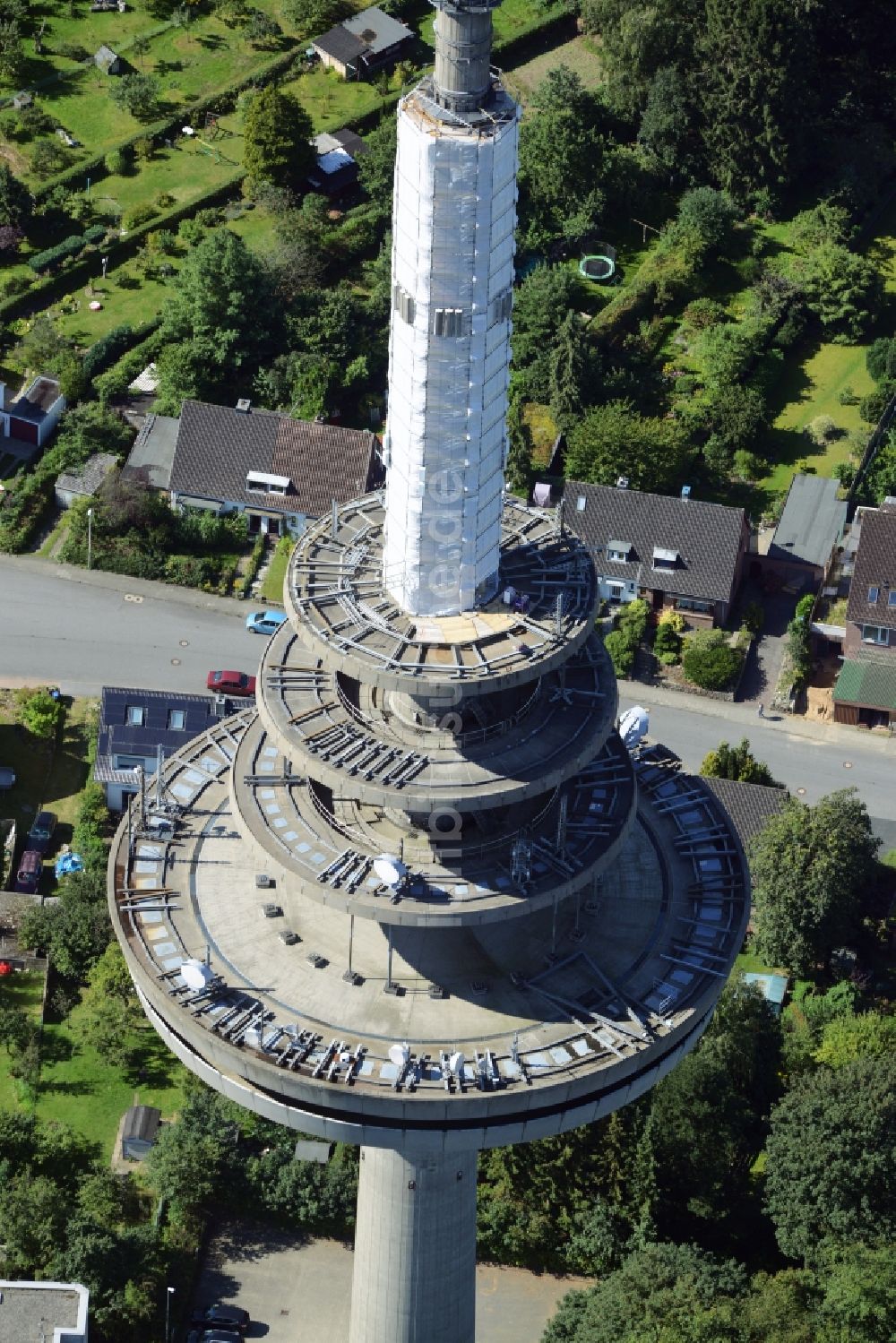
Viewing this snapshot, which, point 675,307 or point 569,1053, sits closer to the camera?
point 569,1053

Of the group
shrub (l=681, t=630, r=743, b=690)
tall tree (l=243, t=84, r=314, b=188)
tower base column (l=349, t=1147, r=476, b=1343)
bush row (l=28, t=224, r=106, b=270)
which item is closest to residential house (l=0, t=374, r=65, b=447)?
bush row (l=28, t=224, r=106, b=270)

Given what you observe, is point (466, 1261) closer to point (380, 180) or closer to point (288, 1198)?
point (288, 1198)

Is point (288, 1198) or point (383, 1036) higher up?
point (383, 1036)

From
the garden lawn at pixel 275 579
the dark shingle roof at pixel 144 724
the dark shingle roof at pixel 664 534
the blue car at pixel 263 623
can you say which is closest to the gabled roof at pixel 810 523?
the dark shingle roof at pixel 664 534

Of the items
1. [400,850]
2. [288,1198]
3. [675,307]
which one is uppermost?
[675,307]

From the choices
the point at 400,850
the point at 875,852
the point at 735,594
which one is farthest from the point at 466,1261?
the point at 735,594

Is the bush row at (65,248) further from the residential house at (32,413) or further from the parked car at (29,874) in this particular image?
the parked car at (29,874)
